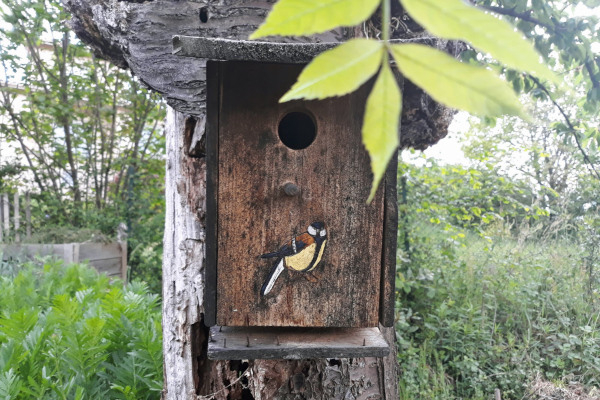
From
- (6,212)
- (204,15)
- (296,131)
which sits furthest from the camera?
(6,212)

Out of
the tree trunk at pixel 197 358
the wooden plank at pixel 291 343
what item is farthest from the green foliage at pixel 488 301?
the wooden plank at pixel 291 343

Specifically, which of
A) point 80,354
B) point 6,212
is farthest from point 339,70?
point 6,212

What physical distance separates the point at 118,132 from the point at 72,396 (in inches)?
206

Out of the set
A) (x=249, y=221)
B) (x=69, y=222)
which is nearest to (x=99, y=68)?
(x=69, y=222)

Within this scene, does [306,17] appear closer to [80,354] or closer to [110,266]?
[80,354]

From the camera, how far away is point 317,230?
1.35m

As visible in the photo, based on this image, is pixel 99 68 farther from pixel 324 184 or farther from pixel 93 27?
pixel 324 184

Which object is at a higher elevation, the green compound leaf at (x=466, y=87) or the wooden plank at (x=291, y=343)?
the green compound leaf at (x=466, y=87)

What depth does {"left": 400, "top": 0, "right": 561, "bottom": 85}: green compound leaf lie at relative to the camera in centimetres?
27

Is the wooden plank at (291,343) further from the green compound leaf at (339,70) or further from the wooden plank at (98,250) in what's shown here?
the wooden plank at (98,250)

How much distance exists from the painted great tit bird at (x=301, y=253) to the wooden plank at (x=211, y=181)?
0.45ft

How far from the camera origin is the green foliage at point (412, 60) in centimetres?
28

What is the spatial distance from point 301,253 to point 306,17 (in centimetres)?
107

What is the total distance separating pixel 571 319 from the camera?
12.7ft
